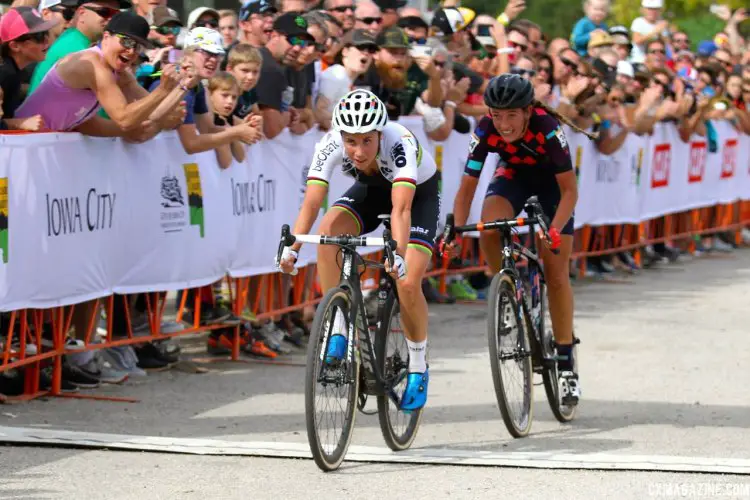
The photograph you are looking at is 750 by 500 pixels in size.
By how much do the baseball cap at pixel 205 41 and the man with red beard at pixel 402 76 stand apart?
293 centimetres

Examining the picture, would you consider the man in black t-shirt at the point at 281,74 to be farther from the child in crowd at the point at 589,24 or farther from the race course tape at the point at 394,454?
the child in crowd at the point at 589,24

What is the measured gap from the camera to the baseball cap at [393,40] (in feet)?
44.1

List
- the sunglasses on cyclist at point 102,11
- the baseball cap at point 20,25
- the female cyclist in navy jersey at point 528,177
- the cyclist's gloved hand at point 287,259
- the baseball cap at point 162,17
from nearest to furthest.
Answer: the cyclist's gloved hand at point 287,259
the female cyclist in navy jersey at point 528,177
the baseball cap at point 20,25
the sunglasses on cyclist at point 102,11
the baseball cap at point 162,17

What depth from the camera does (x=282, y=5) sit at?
13938mm

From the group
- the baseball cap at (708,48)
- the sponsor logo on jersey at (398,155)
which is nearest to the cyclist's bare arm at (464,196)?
the sponsor logo on jersey at (398,155)

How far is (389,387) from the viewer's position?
8.13 m

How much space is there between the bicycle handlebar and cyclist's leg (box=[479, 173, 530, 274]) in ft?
5.39

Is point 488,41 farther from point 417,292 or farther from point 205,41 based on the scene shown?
point 417,292

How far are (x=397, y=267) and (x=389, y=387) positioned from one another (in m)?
0.85

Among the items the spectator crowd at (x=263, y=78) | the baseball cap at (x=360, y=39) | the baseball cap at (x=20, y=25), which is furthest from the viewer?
the baseball cap at (x=360, y=39)

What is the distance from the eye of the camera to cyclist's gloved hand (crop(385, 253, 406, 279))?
7.56 m

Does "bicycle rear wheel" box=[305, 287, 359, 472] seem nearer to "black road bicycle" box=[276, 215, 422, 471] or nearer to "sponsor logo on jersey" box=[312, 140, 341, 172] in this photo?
"black road bicycle" box=[276, 215, 422, 471]

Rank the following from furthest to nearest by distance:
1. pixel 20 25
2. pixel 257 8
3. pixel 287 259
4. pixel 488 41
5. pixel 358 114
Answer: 1. pixel 488 41
2. pixel 257 8
3. pixel 20 25
4. pixel 358 114
5. pixel 287 259

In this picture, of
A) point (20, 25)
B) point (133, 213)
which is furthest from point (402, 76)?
point (20, 25)
